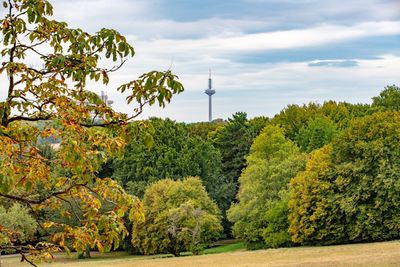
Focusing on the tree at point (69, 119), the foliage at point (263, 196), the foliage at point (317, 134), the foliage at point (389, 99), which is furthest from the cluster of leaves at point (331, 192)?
the tree at point (69, 119)

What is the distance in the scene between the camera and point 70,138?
24.5ft

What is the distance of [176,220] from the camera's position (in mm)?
52250

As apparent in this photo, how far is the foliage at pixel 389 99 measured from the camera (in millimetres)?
84250

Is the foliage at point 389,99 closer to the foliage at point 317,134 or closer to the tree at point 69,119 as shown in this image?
the foliage at point 317,134

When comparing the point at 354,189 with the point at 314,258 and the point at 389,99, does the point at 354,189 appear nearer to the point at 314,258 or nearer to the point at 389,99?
the point at 314,258

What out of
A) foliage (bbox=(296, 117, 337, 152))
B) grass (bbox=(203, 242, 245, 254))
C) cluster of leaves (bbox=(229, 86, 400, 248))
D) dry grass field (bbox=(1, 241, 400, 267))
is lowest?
grass (bbox=(203, 242, 245, 254))

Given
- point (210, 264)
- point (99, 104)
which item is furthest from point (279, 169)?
point (99, 104)

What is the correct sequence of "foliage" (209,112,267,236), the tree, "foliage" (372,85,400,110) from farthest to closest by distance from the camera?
"foliage" (372,85,400,110)
"foliage" (209,112,267,236)
the tree

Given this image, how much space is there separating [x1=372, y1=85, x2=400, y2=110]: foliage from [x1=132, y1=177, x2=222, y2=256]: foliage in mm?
35362

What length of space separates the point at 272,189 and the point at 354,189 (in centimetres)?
969

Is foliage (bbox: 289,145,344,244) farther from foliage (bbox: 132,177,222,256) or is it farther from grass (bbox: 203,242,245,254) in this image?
grass (bbox: 203,242,245,254)

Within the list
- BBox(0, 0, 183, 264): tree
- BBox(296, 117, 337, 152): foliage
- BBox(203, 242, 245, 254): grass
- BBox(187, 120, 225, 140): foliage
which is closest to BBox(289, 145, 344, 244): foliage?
BBox(203, 242, 245, 254): grass

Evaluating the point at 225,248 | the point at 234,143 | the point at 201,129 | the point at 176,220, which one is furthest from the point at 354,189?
the point at 201,129

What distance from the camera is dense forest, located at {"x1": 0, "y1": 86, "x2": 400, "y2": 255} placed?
47281 mm
